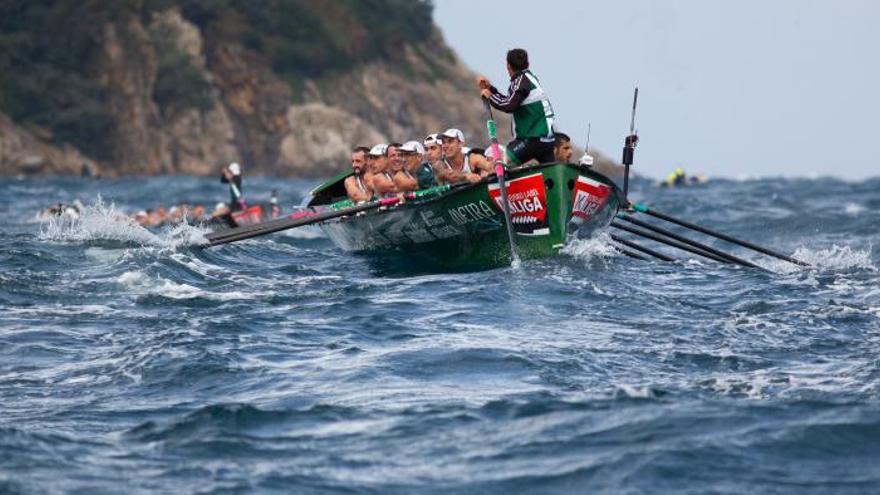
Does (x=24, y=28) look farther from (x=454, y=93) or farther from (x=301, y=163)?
(x=454, y=93)

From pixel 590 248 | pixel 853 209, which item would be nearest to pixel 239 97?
pixel 853 209

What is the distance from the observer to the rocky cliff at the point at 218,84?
202 ft

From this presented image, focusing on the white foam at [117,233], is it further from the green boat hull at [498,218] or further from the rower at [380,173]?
the green boat hull at [498,218]

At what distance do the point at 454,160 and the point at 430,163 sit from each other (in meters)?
0.31

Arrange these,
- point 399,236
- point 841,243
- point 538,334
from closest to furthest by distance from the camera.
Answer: point 538,334 < point 399,236 < point 841,243

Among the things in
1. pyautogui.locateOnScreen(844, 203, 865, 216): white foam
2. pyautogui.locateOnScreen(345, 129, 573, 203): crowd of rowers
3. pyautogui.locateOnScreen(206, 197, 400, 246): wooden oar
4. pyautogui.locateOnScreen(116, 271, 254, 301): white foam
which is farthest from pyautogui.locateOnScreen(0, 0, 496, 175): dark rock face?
pyautogui.locateOnScreen(116, 271, 254, 301): white foam

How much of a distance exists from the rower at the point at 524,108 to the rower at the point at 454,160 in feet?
2.60

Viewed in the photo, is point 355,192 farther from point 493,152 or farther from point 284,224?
point 493,152

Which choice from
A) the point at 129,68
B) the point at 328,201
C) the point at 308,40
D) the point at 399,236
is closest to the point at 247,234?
the point at 399,236

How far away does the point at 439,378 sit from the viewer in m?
10.8

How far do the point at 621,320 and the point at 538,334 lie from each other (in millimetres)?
1239

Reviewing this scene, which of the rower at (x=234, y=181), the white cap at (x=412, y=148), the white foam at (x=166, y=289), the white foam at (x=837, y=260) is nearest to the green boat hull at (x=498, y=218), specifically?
the white cap at (x=412, y=148)

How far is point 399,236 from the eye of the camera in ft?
59.0

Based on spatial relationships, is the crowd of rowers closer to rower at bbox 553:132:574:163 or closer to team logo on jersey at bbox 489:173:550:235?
rower at bbox 553:132:574:163
